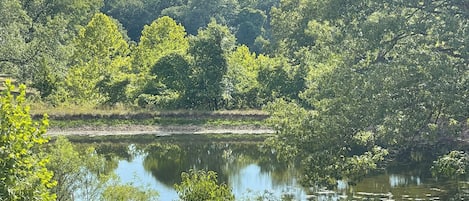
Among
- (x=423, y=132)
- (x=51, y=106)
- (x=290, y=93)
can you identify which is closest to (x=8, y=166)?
(x=423, y=132)

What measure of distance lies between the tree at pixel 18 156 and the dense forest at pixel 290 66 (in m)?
13.5

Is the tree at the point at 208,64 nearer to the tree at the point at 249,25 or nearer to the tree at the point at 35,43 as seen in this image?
the tree at the point at 35,43

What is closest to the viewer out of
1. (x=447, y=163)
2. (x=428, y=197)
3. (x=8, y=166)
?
(x=8, y=166)

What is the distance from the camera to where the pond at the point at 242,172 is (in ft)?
84.7

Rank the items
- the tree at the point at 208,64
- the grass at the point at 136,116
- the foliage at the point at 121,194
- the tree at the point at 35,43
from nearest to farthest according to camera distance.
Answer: the foliage at the point at 121,194
the grass at the point at 136,116
the tree at the point at 35,43
the tree at the point at 208,64

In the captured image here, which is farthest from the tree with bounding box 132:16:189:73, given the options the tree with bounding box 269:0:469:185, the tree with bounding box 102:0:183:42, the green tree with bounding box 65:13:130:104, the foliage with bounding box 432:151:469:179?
the tree with bounding box 102:0:183:42

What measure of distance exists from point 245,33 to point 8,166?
8622cm

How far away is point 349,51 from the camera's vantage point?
25.7m

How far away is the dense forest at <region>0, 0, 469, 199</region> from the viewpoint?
23484 millimetres

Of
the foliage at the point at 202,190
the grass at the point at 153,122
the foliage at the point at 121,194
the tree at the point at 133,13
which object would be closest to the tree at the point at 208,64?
the grass at the point at 153,122

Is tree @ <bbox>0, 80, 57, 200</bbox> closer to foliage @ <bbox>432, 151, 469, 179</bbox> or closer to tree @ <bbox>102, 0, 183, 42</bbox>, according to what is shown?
foliage @ <bbox>432, 151, 469, 179</bbox>

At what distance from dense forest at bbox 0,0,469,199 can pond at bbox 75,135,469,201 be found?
4.20 ft

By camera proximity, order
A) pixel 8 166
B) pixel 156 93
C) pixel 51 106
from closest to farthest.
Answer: pixel 8 166 < pixel 51 106 < pixel 156 93

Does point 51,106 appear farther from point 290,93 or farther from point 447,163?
point 447,163
